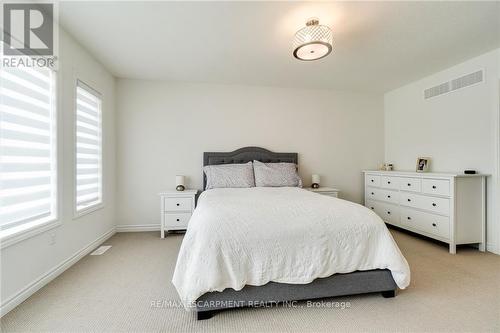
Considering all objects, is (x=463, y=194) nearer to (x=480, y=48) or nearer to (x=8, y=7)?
(x=480, y=48)

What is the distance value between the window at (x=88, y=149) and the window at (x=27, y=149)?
17.2 inches

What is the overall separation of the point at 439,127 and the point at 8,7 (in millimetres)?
4950

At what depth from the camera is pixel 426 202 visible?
3.01 m

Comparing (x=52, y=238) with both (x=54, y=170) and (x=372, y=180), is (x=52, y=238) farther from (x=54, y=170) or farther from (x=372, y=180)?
(x=372, y=180)

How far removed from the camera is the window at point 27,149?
1636 mm

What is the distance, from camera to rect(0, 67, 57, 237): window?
5.37 ft

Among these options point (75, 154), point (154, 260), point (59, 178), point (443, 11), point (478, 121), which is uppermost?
point (443, 11)

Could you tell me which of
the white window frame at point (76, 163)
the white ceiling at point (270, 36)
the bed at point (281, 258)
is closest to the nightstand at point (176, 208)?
the white window frame at point (76, 163)

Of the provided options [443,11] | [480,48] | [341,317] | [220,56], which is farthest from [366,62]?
[341,317]

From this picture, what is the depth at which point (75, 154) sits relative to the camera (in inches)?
96.8

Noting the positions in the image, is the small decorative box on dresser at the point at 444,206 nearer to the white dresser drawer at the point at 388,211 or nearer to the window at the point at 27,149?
the white dresser drawer at the point at 388,211

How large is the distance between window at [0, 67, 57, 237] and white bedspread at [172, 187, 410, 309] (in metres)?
1.36

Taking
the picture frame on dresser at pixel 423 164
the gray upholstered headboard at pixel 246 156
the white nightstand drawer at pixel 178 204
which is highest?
the gray upholstered headboard at pixel 246 156

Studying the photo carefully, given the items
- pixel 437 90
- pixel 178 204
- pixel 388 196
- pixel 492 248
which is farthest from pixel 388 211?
pixel 178 204
